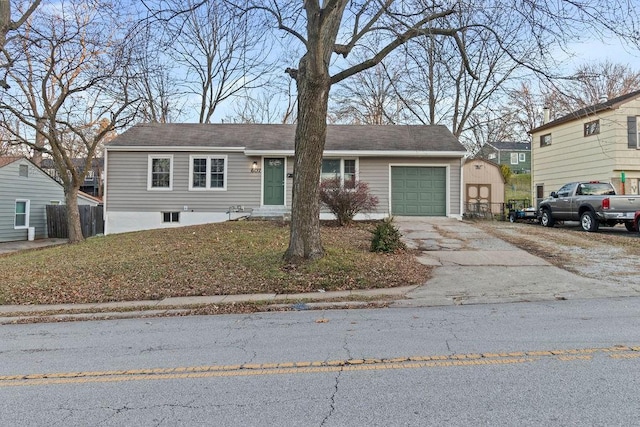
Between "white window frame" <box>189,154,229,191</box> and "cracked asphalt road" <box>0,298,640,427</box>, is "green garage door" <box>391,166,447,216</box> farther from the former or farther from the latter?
"cracked asphalt road" <box>0,298,640,427</box>

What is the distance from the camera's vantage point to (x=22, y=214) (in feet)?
78.5

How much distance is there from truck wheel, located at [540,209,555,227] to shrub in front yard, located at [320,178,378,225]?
840cm

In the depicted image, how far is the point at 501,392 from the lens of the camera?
133 inches

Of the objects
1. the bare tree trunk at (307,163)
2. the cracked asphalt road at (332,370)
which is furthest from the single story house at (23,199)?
the bare tree trunk at (307,163)

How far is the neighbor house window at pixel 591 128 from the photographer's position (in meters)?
19.1

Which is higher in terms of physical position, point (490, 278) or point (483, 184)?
point (483, 184)

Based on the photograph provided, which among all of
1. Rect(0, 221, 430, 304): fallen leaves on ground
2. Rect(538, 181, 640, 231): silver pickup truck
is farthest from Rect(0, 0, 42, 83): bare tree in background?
Rect(538, 181, 640, 231): silver pickup truck

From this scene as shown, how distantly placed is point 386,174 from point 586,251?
353 inches

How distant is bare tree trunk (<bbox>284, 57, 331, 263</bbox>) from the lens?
28.6ft

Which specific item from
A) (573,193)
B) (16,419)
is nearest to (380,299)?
(16,419)

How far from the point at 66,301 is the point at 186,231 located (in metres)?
6.26

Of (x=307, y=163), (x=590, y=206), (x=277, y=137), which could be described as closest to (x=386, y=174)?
(x=277, y=137)

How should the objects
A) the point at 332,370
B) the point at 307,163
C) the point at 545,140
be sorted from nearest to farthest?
the point at 332,370 → the point at 307,163 → the point at 545,140

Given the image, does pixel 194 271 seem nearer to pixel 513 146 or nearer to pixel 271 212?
pixel 271 212
